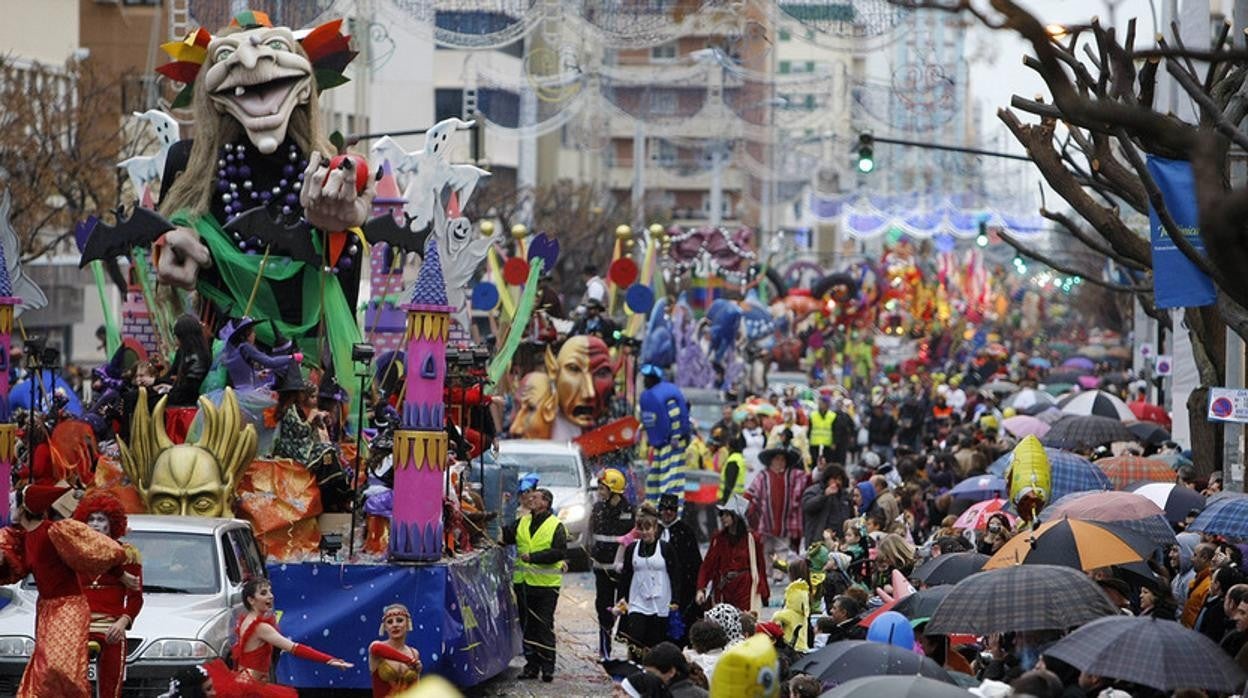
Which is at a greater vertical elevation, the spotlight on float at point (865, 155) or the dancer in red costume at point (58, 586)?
the spotlight on float at point (865, 155)

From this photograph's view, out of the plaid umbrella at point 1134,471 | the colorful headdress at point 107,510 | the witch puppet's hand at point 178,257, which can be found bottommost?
the plaid umbrella at point 1134,471

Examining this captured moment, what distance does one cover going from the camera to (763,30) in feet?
94.6

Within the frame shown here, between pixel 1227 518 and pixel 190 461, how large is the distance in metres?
6.78

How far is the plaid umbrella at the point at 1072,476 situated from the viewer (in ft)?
65.7

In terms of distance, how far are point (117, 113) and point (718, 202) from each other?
105ft

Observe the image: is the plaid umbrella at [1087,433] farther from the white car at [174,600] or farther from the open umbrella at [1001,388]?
the open umbrella at [1001,388]

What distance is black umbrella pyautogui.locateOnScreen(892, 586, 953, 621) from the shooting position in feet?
44.8

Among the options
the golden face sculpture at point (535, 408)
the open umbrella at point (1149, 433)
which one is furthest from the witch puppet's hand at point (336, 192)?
the open umbrella at point (1149, 433)

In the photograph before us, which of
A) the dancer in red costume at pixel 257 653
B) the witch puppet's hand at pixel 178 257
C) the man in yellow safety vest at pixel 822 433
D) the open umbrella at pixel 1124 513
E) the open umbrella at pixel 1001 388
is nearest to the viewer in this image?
the dancer in red costume at pixel 257 653

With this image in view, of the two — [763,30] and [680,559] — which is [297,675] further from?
[763,30]

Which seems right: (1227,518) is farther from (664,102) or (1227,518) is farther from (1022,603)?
(664,102)

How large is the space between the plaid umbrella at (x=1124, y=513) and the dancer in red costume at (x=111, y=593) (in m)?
5.81

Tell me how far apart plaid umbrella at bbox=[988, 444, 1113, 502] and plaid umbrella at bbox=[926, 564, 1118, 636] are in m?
Result: 7.71

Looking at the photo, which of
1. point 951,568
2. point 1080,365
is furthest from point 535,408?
point 1080,365
